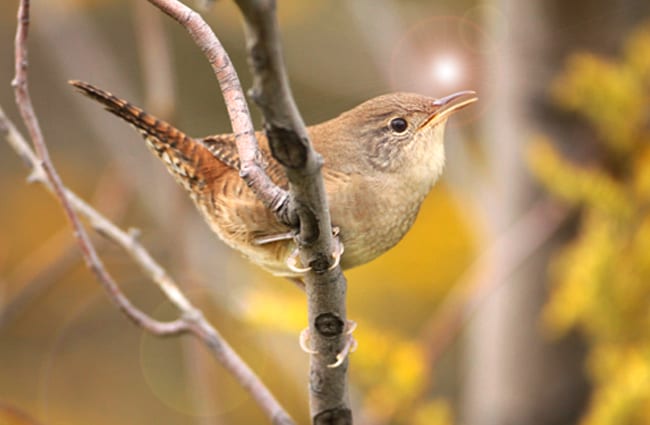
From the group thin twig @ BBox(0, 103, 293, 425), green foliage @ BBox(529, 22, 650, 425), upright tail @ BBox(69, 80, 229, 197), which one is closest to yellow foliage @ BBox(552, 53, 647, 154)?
green foliage @ BBox(529, 22, 650, 425)

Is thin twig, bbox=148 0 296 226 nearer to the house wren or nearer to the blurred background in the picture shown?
the house wren

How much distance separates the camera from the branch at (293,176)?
103cm

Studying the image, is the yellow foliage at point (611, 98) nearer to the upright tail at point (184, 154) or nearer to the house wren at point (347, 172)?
the house wren at point (347, 172)

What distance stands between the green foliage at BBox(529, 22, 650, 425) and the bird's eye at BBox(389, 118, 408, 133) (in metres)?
0.83

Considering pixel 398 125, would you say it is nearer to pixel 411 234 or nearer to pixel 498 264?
pixel 498 264

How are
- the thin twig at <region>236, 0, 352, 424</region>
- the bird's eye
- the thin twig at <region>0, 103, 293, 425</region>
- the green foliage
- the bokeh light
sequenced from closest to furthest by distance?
the thin twig at <region>236, 0, 352, 424</region> → the thin twig at <region>0, 103, 293, 425</region> → the bird's eye → the green foliage → the bokeh light

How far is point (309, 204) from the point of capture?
127 cm

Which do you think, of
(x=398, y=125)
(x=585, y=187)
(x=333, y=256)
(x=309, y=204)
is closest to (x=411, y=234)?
(x=585, y=187)

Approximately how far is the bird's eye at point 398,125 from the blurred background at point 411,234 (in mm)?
784

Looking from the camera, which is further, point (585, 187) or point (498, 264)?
point (498, 264)

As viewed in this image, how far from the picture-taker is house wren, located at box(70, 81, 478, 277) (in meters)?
1.77

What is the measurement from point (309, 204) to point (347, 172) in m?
0.60

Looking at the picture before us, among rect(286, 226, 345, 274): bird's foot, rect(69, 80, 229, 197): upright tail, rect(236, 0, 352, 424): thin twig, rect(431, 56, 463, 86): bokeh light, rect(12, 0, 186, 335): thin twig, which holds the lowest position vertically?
rect(236, 0, 352, 424): thin twig

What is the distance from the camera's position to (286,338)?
12.5 feet
